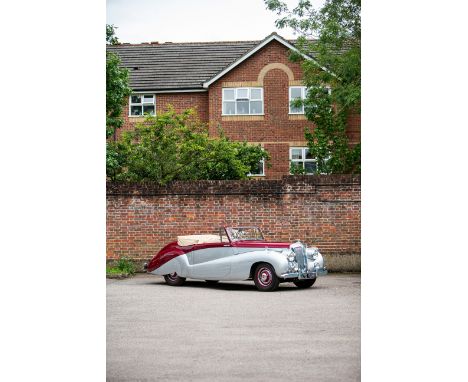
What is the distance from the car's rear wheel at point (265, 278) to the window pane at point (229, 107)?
13536 millimetres

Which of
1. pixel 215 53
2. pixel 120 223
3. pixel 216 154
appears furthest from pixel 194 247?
pixel 215 53

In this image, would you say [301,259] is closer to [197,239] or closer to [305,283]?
[305,283]

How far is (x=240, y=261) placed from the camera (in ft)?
39.2

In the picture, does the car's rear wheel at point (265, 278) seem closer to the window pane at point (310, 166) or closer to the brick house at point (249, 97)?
the window pane at point (310, 166)

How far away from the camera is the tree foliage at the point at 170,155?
1683 cm

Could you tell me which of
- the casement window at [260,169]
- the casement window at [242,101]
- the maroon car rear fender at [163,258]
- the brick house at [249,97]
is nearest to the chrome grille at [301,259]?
the maroon car rear fender at [163,258]

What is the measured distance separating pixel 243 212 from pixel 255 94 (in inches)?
412

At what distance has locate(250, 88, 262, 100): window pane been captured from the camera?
81.4ft

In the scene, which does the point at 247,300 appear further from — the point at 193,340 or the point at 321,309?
the point at 193,340

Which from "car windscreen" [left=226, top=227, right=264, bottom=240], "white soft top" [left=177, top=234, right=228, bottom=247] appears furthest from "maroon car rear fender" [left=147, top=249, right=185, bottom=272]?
"car windscreen" [left=226, top=227, right=264, bottom=240]

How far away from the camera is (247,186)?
49.3 feet

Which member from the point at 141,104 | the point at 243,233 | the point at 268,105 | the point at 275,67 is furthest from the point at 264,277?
the point at 141,104

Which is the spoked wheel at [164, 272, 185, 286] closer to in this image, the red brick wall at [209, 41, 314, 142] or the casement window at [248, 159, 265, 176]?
the casement window at [248, 159, 265, 176]
